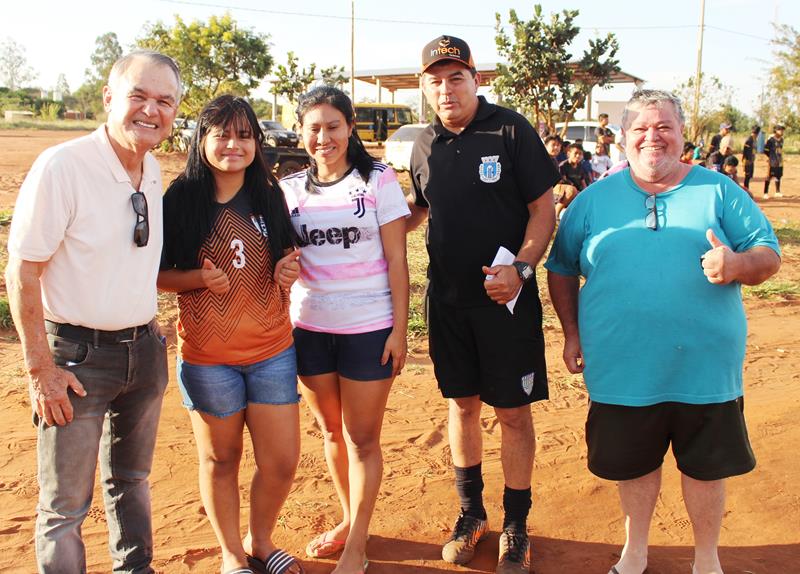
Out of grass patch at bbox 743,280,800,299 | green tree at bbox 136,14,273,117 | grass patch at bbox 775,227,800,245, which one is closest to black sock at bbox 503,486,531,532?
grass patch at bbox 743,280,800,299

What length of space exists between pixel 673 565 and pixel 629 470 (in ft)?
2.26

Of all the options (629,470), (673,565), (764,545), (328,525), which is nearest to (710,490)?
(629,470)

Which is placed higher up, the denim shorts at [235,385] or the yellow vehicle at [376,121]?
the yellow vehicle at [376,121]

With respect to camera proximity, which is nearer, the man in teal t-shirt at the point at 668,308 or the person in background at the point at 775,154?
the man in teal t-shirt at the point at 668,308

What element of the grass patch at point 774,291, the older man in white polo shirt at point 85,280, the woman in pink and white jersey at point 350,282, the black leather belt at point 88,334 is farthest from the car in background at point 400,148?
the black leather belt at point 88,334

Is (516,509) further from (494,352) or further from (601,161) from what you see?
(601,161)

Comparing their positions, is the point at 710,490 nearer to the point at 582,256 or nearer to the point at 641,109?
the point at 582,256

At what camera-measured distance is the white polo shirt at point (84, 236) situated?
2.48m

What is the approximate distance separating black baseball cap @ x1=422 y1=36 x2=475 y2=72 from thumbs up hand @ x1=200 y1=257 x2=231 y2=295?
1.34 meters

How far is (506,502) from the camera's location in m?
3.51

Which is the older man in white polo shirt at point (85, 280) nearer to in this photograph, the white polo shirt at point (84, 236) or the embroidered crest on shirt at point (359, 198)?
the white polo shirt at point (84, 236)

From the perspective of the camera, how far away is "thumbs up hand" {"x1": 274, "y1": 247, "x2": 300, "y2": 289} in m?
3.00

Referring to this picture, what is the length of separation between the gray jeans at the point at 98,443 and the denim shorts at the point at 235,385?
0.40 feet

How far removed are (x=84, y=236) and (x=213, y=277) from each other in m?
0.51
